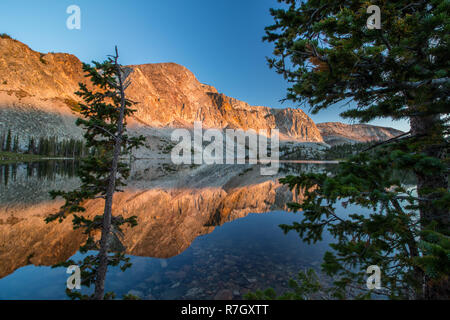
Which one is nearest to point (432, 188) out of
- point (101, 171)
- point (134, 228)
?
point (101, 171)

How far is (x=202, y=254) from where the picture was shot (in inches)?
358

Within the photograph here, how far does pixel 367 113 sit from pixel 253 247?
818 cm

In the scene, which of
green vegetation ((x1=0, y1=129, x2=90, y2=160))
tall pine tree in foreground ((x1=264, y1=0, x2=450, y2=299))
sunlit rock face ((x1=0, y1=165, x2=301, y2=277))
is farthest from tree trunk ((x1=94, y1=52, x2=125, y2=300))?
green vegetation ((x1=0, y1=129, x2=90, y2=160))

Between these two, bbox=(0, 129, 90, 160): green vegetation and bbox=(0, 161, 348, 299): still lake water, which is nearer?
bbox=(0, 161, 348, 299): still lake water

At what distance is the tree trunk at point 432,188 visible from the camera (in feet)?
10.1

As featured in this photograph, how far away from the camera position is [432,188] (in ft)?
10.6

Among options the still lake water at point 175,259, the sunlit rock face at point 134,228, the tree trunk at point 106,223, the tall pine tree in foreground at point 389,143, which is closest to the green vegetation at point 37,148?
the sunlit rock face at point 134,228

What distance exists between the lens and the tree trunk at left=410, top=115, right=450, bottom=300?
10.1 ft

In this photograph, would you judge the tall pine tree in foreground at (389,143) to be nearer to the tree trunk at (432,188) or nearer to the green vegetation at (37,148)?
the tree trunk at (432,188)

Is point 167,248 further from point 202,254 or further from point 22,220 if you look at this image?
point 22,220

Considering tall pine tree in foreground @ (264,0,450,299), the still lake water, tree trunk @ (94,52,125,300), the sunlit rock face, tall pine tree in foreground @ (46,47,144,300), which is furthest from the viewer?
the sunlit rock face

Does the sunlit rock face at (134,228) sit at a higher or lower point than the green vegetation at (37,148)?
lower

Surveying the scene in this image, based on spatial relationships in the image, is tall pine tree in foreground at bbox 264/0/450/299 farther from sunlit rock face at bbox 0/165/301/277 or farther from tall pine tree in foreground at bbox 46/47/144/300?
sunlit rock face at bbox 0/165/301/277
